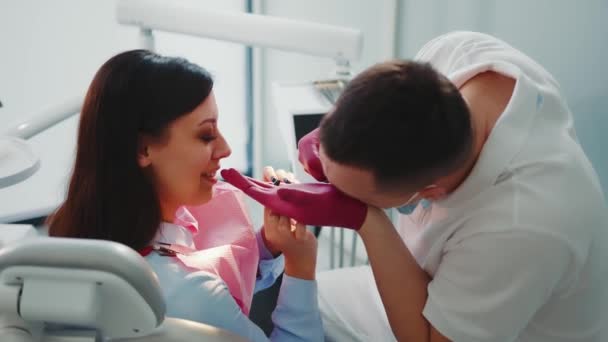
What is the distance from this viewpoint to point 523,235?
971mm

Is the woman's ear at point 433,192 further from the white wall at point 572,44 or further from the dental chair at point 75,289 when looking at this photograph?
the white wall at point 572,44

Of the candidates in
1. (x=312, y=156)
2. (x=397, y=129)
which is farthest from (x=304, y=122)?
(x=397, y=129)

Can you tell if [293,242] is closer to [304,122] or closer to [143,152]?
[143,152]

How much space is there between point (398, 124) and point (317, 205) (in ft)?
0.72

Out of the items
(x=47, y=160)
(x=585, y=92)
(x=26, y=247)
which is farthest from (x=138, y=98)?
(x=47, y=160)

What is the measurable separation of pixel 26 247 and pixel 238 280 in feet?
2.00

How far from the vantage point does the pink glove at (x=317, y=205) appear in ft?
3.41

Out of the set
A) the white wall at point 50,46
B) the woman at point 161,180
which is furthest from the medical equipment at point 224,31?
the white wall at point 50,46

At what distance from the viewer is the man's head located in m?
0.90

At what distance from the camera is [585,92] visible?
1.53 m

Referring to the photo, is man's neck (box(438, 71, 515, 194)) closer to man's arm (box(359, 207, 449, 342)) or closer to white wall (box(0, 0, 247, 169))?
man's arm (box(359, 207, 449, 342))

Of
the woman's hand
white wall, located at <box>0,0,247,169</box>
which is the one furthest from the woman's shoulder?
white wall, located at <box>0,0,247,169</box>

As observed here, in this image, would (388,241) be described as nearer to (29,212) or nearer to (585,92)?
(585,92)

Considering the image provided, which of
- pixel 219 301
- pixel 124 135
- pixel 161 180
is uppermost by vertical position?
pixel 124 135
